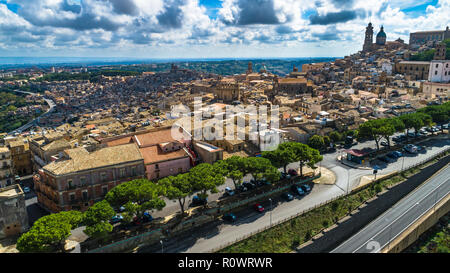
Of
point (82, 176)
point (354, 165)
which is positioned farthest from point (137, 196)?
point (354, 165)

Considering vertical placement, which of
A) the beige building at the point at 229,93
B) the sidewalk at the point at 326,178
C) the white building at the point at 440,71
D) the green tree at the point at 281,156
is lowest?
the sidewalk at the point at 326,178

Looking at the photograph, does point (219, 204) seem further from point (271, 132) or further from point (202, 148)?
point (271, 132)

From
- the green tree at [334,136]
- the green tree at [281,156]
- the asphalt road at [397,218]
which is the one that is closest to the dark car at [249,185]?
the green tree at [281,156]

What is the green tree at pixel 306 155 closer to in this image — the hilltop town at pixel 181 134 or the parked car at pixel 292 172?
the parked car at pixel 292 172

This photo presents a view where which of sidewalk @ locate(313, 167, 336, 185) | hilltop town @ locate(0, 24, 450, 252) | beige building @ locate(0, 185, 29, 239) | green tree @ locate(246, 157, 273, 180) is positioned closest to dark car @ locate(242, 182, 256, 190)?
green tree @ locate(246, 157, 273, 180)

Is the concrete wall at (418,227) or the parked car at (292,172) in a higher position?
the parked car at (292,172)
